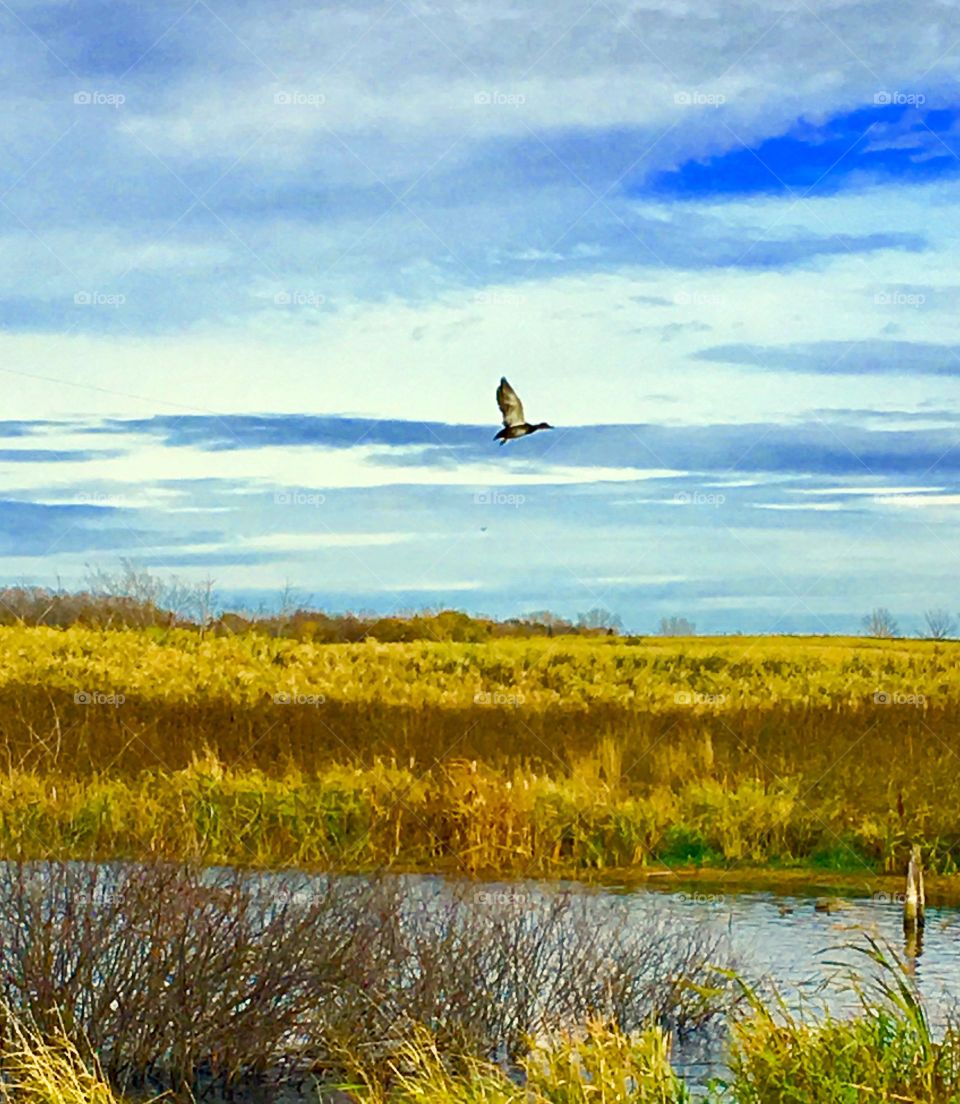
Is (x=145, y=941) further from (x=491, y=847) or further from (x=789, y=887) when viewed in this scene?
(x=789, y=887)

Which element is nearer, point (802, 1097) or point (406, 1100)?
point (802, 1097)

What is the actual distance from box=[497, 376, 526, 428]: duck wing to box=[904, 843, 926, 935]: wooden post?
469 centimetres

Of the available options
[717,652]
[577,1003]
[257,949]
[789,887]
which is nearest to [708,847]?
[789,887]

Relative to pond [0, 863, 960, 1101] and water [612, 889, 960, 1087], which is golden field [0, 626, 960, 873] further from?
water [612, 889, 960, 1087]

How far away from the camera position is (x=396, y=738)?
2127 cm

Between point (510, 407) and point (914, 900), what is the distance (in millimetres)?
5048

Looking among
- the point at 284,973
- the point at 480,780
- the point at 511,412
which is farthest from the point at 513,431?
the point at 284,973

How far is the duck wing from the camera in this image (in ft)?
47.6

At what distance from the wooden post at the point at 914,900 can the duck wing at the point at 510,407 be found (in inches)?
185

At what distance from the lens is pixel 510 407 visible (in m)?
14.5

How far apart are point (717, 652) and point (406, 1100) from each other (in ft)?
154

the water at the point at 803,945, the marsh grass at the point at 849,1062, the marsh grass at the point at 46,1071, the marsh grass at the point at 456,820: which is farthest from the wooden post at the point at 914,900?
the marsh grass at the point at 46,1071

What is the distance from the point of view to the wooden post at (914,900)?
13656 millimetres

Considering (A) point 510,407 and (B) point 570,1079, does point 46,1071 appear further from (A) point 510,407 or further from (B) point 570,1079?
(A) point 510,407
